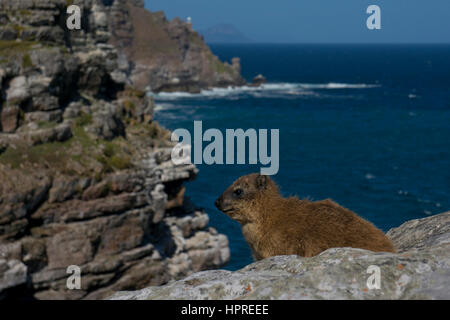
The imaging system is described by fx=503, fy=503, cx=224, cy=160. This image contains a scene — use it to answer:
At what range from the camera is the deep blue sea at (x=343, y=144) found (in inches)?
2630

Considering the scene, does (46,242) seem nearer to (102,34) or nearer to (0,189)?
(0,189)

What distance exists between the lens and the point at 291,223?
31.0ft

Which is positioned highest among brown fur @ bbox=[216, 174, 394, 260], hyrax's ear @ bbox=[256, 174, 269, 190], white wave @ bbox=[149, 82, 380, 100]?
white wave @ bbox=[149, 82, 380, 100]

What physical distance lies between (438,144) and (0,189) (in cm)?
9045

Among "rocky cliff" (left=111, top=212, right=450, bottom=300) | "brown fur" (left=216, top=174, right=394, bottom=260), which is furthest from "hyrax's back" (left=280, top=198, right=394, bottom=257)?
"rocky cliff" (left=111, top=212, right=450, bottom=300)

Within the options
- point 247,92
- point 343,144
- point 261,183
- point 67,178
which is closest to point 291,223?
point 261,183

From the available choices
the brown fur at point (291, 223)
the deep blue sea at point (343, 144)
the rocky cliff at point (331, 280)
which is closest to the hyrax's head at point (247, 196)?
the brown fur at point (291, 223)

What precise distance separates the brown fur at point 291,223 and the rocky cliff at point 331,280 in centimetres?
156

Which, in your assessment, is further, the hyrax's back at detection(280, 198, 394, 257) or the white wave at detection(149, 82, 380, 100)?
the white wave at detection(149, 82, 380, 100)

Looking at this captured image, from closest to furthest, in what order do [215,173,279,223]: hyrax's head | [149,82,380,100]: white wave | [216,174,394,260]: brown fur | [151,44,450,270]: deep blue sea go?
1. [216,174,394,260]: brown fur
2. [215,173,279,223]: hyrax's head
3. [151,44,450,270]: deep blue sea
4. [149,82,380,100]: white wave

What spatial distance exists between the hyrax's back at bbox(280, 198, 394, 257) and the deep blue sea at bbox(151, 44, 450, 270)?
3544 centimetres

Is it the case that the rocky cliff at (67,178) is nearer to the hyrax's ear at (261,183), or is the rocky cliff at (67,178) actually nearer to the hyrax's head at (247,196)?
the hyrax's head at (247,196)

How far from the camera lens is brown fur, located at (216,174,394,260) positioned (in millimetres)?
8406

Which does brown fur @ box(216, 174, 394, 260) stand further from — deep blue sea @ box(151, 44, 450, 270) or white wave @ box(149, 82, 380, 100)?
white wave @ box(149, 82, 380, 100)
